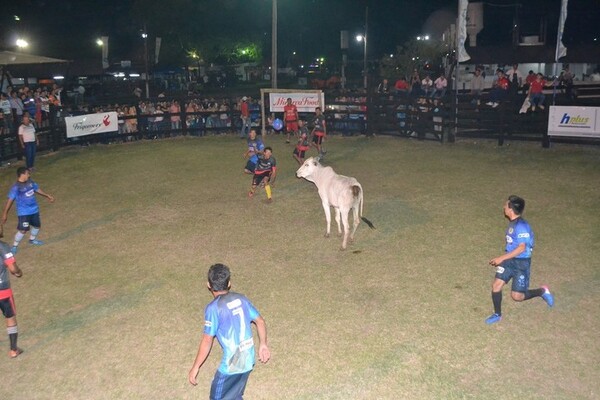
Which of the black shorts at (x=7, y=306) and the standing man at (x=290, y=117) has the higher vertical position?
the standing man at (x=290, y=117)

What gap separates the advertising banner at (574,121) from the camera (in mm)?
19047

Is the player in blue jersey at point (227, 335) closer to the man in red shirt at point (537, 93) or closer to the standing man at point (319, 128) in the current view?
the standing man at point (319, 128)

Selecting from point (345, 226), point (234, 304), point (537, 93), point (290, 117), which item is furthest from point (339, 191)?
point (537, 93)

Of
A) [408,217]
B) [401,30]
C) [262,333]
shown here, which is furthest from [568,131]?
[401,30]

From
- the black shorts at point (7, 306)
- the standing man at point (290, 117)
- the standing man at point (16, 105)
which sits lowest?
the black shorts at point (7, 306)

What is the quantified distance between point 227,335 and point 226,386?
0.46m

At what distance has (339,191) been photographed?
33.6ft

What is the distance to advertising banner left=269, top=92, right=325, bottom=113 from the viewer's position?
2419 cm

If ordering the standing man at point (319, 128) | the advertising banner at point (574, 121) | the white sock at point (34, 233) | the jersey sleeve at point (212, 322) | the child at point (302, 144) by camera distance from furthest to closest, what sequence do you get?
1. the standing man at point (319, 128)
2. the advertising banner at point (574, 121)
3. the child at point (302, 144)
4. the white sock at point (34, 233)
5. the jersey sleeve at point (212, 322)

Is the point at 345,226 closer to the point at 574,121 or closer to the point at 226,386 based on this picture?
the point at 226,386

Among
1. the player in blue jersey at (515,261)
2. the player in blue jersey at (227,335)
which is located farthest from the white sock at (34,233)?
the player in blue jersey at (515,261)

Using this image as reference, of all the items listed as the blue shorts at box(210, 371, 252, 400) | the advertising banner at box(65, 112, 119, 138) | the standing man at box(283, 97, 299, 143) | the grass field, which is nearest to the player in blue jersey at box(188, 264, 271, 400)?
the blue shorts at box(210, 371, 252, 400)

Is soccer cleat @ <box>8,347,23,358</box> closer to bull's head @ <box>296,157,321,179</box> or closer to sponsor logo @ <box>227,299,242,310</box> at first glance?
sponsor logo @ <box>227,299,242,310</box>

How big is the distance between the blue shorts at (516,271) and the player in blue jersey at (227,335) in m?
3.90
